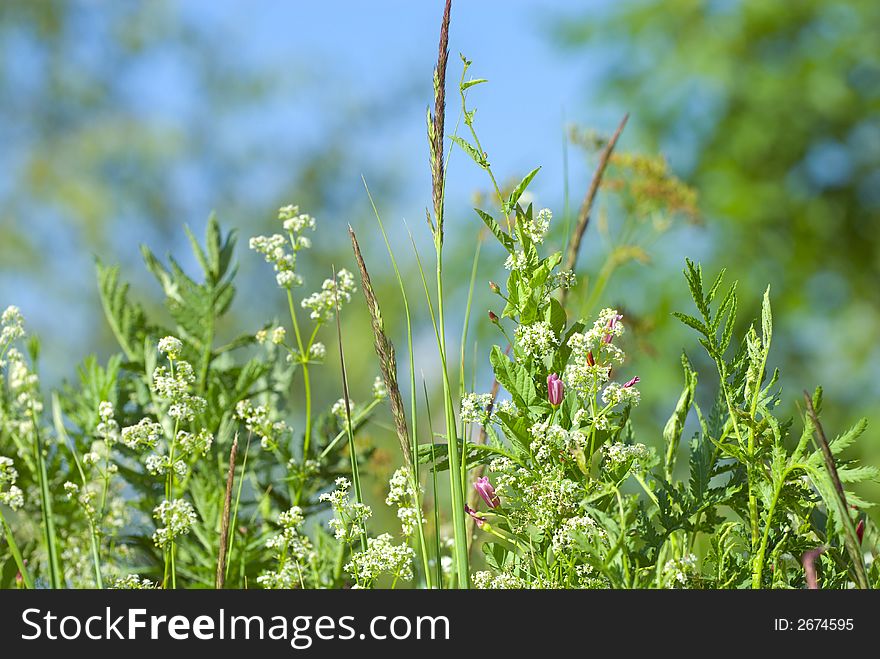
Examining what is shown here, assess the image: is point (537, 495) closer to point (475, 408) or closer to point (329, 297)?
point (475, 408)

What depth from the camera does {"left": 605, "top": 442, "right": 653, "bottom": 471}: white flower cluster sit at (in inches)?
40.0

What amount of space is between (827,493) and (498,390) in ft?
1.88

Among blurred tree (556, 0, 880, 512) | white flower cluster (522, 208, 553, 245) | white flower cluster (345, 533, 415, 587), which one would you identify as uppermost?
blurred tree (556, 0, 880, 512)

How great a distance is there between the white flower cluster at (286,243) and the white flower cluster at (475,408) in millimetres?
393

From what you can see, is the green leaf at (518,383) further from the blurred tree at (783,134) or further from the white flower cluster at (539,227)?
the blurred tree at (783,134)

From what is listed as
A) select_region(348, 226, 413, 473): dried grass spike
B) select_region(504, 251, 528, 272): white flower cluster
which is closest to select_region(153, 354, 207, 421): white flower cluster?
select_region(348, 226, 413, 473): dried grass spike

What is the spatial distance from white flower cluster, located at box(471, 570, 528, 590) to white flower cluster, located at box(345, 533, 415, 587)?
0.30ft

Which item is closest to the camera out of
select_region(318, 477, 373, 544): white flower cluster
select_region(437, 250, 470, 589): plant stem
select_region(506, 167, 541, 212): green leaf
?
select_region(437, 250, 470, 589): plant stem

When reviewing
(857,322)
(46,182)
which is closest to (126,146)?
(46,182)

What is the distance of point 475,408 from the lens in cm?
114

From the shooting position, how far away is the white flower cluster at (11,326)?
132 centimetres

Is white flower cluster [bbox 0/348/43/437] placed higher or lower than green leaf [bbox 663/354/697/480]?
higher

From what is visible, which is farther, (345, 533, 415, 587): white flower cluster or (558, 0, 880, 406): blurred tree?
(558, 0, 880, 406): blurred tree

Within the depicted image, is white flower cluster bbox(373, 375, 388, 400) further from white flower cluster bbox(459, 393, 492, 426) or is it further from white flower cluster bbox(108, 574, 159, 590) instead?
white flower cluster bbox(108, 574, 159, 590)
